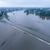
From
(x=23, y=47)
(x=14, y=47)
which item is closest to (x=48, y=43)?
(x=23, y=47)

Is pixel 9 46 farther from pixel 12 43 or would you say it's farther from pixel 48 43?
pixel 48 43

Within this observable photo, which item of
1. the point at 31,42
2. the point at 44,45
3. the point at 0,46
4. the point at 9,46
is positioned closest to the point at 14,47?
the point at 9,46

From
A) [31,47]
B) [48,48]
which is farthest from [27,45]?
[48,48]

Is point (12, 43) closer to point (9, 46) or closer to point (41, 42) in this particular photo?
point (9, 46)

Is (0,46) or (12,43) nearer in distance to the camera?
(0,46)

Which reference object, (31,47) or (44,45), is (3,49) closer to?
(31,47)

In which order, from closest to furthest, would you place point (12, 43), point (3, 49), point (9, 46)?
point (3, 49) < point (9, 46) < point (12, 43)

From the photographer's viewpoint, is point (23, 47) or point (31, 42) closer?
point (23, 47)

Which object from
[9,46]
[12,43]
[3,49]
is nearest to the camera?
[3,49]
